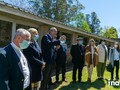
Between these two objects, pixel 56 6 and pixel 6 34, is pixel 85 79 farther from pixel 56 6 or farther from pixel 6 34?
pixel 56 6

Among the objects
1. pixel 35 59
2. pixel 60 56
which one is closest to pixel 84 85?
pixel 60 56

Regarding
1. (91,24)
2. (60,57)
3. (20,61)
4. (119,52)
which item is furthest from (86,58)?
(91,24)

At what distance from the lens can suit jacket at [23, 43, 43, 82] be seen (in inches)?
257

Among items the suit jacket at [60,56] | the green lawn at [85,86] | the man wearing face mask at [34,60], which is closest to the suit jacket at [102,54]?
the green lawn at [85,86]

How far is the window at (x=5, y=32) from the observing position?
9823 millimetres

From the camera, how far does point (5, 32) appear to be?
10125 millimetres

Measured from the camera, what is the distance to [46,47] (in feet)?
26.6

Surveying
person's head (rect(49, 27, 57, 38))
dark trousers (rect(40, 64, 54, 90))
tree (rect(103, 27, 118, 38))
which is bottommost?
dark trousers (rect(40, 64, 54, 90))

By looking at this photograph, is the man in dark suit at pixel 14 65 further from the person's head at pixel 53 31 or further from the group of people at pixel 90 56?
the group of people at pixel 90 56

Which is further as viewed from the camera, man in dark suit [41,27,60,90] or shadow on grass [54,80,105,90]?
shadow on grass [54,80,105,90]

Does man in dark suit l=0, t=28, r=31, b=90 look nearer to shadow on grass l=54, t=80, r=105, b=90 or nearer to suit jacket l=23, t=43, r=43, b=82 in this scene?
suit jacket l=23, t=43, r=43, b=82

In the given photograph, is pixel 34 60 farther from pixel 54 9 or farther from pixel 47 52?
pixel 54 9

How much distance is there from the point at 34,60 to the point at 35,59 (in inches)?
1.6

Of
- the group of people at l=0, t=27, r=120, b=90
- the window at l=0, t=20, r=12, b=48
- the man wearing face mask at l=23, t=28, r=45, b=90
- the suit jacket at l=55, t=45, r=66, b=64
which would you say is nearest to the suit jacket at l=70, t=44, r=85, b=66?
the group of people at l=0, t=27, r=120, b=90
